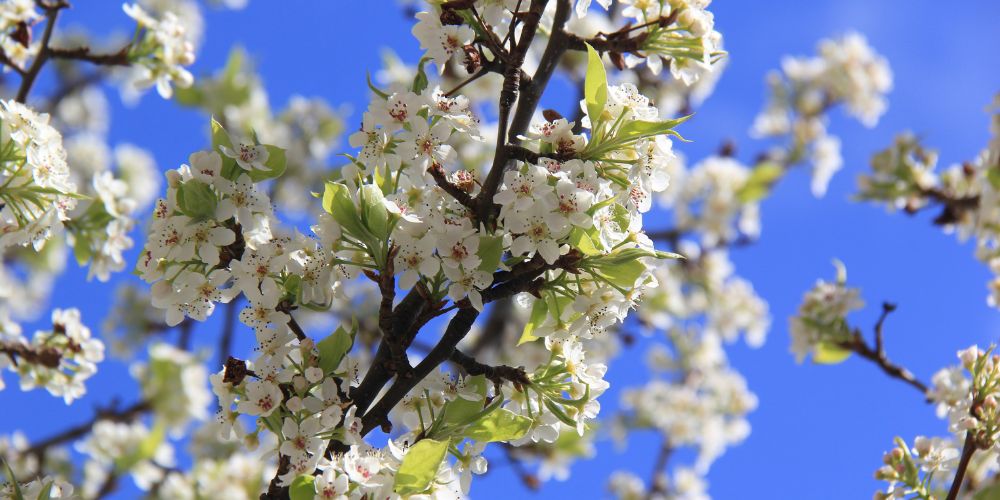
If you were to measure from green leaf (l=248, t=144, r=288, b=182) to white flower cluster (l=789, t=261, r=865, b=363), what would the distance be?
248cm

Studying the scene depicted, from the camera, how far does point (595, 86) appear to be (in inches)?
68.6

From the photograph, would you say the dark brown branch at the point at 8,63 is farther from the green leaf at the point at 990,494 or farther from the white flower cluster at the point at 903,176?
the white flower cluster at the point at 903,176

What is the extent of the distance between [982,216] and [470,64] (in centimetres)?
242

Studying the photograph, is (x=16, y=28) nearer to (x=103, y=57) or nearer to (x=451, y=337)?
(x=103, y=57)

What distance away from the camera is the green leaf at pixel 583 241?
168 cm

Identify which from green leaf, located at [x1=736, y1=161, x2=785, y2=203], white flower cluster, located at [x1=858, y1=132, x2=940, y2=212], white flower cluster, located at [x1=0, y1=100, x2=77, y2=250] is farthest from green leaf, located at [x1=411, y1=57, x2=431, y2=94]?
green leaf, located at [x1=736, y1=161, x2=785, y2=203]

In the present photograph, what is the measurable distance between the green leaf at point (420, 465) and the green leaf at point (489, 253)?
0.36 m

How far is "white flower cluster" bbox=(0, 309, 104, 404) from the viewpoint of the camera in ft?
9.57

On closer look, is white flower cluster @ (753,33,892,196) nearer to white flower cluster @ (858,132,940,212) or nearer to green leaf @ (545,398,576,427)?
white flower cluster @ (858,132,940,212)

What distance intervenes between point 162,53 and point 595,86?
→ 7.20 ft

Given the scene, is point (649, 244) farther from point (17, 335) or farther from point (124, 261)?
point (17, 335)

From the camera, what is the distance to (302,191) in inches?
281

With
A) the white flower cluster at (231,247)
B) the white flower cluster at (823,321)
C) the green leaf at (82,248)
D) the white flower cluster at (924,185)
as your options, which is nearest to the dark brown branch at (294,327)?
the white flower cluster at (231,247)

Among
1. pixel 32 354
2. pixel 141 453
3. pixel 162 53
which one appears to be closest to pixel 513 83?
pixel 162 53
